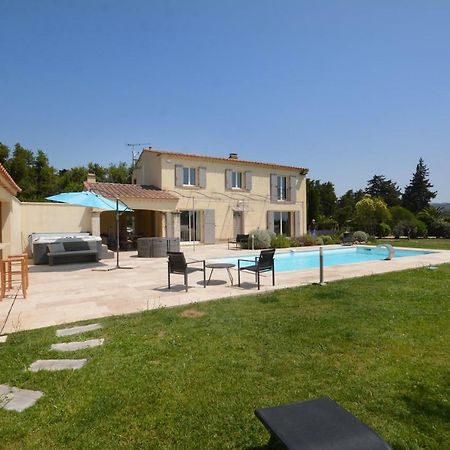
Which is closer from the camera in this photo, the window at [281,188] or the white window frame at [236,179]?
the white window frame at [236,179]

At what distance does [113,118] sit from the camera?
21719 mm

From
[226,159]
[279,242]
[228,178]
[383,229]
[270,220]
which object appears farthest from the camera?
[383,229]

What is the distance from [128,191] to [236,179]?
810 cm

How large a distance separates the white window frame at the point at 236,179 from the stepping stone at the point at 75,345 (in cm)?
1975

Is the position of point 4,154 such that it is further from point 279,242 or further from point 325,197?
point 325,197

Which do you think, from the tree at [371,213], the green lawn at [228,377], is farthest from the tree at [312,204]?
the green lawn at [228,377]

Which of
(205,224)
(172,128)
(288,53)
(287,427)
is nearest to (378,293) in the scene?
(287,427)

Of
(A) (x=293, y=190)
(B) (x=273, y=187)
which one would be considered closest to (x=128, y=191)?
(B) (x=273, y=187)

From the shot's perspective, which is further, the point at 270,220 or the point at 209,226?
the point at 270,220

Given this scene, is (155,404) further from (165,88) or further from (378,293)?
(165,88)

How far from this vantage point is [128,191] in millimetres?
19391

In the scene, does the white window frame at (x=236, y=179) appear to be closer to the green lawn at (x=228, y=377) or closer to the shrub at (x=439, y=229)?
the green lawn at (x=228, y=377)

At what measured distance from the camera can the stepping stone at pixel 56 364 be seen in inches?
149

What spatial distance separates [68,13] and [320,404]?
1156 cm
